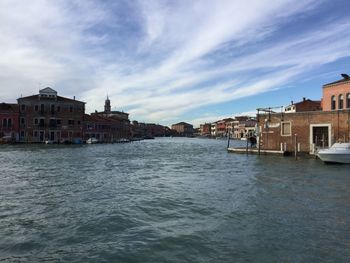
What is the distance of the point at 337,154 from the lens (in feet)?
78.8

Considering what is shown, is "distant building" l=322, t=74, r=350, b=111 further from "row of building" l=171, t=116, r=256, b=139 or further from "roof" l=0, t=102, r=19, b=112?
"row of building" l=171, t=116, r=256, b=139

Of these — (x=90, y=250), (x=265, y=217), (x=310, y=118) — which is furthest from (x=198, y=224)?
(x=310, y=118)

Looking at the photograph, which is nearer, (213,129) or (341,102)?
(341,102)

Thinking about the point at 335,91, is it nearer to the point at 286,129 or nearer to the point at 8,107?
the point at 286,129

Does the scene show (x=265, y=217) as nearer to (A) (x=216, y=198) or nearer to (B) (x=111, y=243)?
(A) (x=216, y=198)

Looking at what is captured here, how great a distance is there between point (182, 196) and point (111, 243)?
5.36 meters

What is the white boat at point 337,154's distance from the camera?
24.0 m

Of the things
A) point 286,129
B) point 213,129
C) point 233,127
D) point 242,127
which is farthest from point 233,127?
point 286,129

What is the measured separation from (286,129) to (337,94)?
6.93 meters

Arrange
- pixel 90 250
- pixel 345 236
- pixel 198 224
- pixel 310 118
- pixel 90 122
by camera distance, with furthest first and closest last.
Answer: pixel 90 122 → pixel 310 118 → pixel 198 224 → pixel 345 236 → pixel 90 250

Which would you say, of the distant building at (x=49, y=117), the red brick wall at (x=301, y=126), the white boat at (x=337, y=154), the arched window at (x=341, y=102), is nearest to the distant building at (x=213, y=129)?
the distant building at (x=49, y=117)

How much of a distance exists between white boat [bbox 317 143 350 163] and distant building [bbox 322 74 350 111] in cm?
1168

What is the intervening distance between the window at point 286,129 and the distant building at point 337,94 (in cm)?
621

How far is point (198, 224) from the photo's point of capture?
8.88 m
